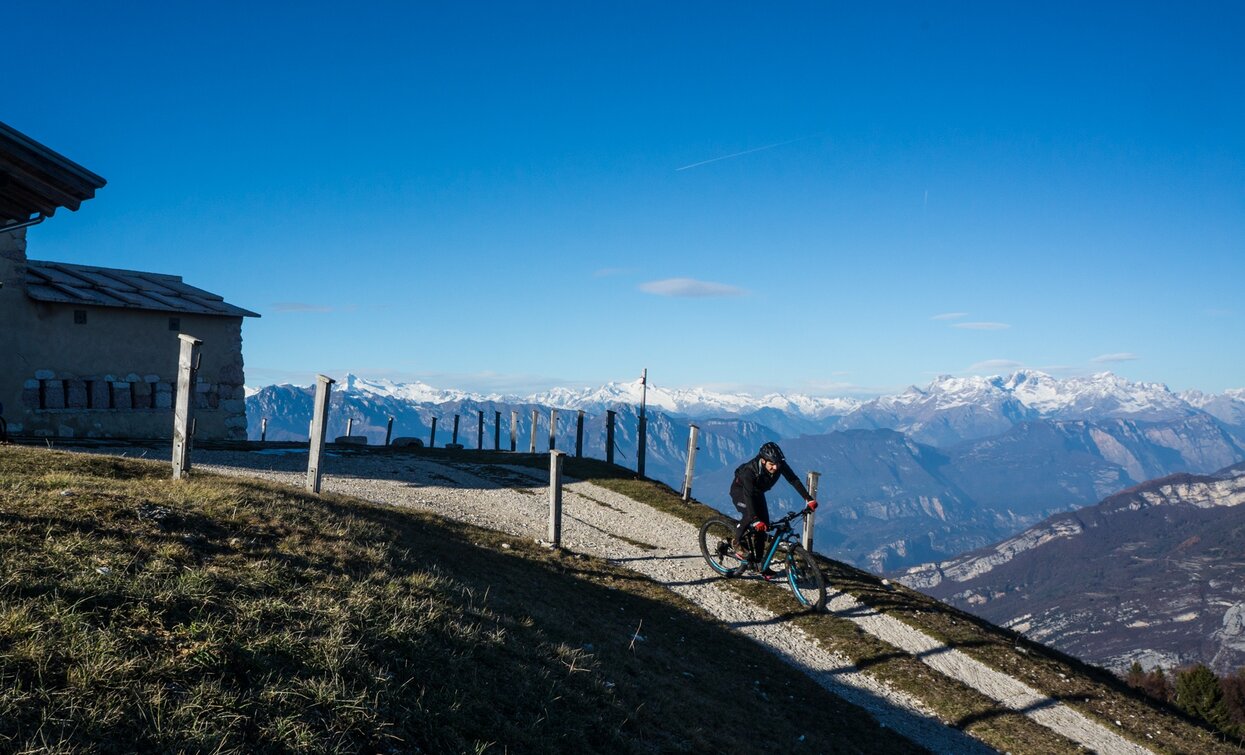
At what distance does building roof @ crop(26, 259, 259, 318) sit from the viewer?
27.7m

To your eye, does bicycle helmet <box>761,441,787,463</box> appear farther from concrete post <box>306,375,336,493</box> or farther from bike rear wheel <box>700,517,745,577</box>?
concrete post <box>306,375,336,493</box>

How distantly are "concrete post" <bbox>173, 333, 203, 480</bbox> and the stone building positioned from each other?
17811 millimetres

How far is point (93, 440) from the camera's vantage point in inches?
1026

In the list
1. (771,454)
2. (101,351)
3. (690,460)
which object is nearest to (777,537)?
(771,454)

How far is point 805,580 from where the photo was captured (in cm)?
1566

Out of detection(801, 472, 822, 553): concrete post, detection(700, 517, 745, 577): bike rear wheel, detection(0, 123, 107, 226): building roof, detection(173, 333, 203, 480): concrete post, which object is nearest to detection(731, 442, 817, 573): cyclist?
detection(700, 517, 745, 577): bike rear wheel

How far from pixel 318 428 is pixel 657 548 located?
9170 millimetres

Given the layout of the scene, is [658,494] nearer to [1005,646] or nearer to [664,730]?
[1005,646]

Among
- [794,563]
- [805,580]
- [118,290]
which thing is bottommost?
[805,580]

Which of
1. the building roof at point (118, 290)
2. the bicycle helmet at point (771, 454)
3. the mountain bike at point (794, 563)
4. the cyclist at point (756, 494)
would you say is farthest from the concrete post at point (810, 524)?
the building roof at point (118, 290)

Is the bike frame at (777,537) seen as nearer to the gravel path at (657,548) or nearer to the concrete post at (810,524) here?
the gravel path at (657,548)

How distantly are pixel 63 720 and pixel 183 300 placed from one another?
32180 millimetres

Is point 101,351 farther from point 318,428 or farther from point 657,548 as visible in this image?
point 657,548

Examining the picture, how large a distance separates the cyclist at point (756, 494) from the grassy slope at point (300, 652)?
14.0ft
